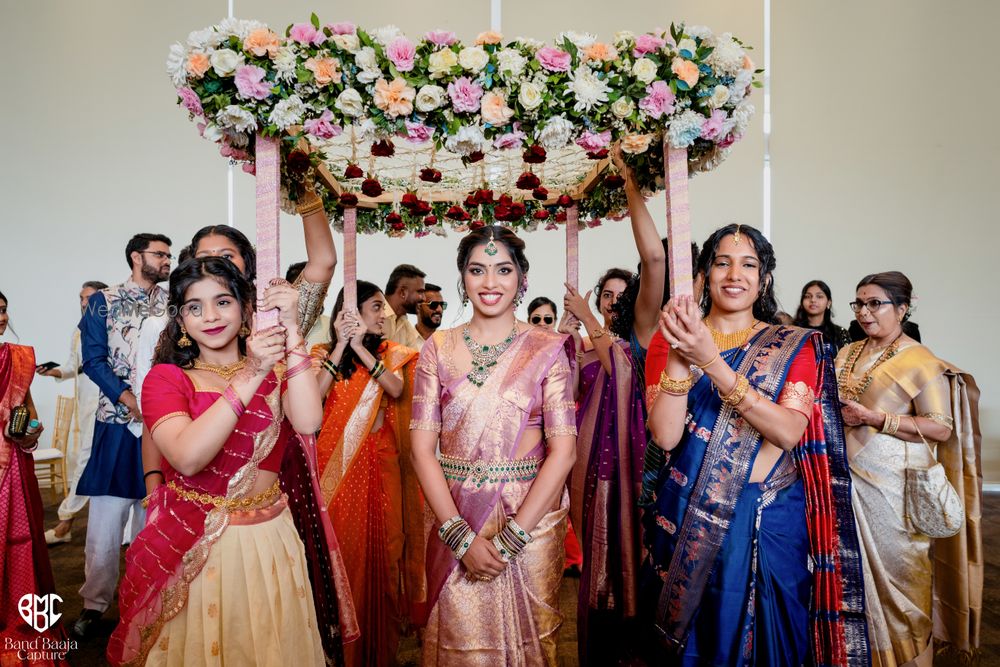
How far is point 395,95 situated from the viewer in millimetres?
1953

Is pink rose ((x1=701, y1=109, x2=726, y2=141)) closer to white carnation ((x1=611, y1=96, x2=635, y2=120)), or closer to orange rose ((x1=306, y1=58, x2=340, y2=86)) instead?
white carnation ((x1=611, y1=96, x2=635, y2=120))

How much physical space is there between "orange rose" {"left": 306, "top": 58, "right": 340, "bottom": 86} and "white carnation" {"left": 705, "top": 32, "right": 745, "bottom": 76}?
1.07m

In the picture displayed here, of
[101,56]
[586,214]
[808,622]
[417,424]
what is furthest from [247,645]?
[101,56]

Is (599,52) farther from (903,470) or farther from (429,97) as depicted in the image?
(903,470)

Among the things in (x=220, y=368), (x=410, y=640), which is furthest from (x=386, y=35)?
(x=410, y=640)

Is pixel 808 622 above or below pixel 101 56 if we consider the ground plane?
below

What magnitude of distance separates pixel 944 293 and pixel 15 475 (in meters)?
8.70

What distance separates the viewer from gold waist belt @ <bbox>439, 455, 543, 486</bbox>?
2242 mm

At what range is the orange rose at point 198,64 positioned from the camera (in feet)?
6.09

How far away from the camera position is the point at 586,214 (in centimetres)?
353

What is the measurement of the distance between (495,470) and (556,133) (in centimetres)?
109

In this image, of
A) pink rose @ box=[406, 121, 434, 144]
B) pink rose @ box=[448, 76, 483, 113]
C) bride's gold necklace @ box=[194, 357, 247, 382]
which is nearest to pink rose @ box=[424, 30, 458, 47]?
pink rose @ box=[448, 76, 483, 113]

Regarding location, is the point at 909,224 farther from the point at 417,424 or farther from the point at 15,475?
the point at 15,475

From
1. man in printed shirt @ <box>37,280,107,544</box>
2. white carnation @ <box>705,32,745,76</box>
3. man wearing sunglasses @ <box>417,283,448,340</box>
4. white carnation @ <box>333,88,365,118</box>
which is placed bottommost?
man in printed shirt @ <box>37,280,107,544</box>
